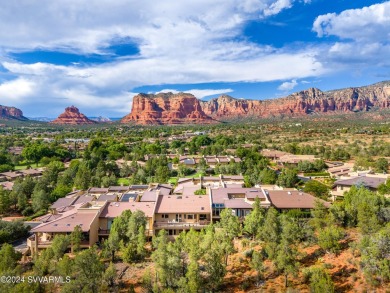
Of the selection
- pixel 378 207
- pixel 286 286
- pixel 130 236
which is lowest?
pixel 286 286

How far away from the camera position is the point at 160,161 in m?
80.6

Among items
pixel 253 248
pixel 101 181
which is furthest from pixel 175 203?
pixel 101 181

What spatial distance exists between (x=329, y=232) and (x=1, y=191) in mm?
Answer: 49838

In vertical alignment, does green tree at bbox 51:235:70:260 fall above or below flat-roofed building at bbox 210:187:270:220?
below

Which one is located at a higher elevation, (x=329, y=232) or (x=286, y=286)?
(x=329, y=232)

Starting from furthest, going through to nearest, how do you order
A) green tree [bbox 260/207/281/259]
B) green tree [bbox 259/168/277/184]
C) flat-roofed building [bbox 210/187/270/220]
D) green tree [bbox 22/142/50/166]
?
1. green tree [bbox 22/142/50/166]
2. green tree [bbox 259/168/277/184]
3. flat-roofed building [bbox 210/187/270/220]
4. green tree [bbox 260/207/281/259]

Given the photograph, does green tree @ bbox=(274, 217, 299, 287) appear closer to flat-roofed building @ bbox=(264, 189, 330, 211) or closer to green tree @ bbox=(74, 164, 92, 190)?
flat-roofed building @ bbox=(264, 189, 330, 211)

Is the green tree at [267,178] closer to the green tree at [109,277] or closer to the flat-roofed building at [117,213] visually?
the flat-roofed building at [117,213]

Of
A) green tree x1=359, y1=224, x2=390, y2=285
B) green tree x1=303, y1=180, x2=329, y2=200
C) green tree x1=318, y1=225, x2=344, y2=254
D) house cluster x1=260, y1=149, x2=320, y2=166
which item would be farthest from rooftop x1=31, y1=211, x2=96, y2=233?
house cluster x1=260, y1=149, x2=320, y2=166

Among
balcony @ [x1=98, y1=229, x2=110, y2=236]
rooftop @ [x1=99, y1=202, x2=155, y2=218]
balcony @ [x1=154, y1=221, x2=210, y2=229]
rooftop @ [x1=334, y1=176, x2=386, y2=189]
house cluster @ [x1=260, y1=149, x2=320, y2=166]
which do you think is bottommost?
balcony @ [x1=98, y1=229, x2=110, y2=236]

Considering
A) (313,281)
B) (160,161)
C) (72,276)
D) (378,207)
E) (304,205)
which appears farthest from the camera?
(160,161)

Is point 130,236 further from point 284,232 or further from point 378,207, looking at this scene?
point 378,207

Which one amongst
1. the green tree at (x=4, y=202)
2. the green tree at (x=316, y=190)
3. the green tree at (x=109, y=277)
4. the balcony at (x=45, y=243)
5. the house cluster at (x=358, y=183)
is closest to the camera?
the green tree at (x=109, y=277)

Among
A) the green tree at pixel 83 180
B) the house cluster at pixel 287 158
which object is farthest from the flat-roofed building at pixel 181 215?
the house cluster at pixel 287 158
